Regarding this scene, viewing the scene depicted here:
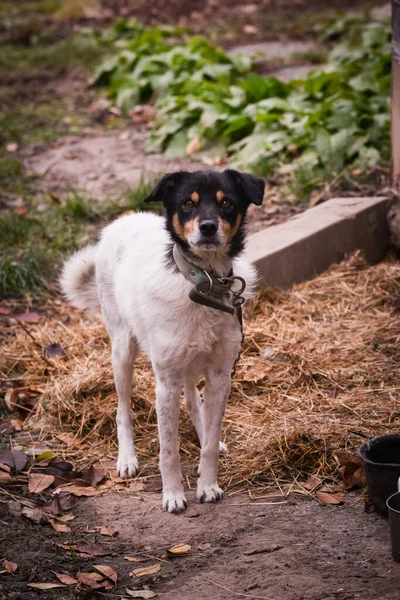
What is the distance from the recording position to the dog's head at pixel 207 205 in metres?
3.73

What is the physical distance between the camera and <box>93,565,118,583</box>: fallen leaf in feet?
11.1

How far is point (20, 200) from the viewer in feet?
26.9

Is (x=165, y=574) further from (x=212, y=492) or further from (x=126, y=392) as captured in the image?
(x=126, y=392)

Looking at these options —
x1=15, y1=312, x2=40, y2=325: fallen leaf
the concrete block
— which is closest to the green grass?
x1=15, y1=312, x2=40, y2=325: fallen leaf

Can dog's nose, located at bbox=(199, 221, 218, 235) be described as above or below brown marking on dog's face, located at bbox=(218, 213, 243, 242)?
above

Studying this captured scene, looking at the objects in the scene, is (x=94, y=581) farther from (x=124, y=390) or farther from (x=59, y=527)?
(x=124, y=390)

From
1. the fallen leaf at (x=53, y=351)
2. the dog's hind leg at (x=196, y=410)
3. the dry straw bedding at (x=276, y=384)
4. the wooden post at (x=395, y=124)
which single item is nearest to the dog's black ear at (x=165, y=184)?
the dog's hind leg at (x=196, y=410)

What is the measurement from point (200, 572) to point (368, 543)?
2.31ft

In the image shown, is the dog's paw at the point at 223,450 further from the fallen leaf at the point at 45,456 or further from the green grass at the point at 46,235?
the green grass at the point at 46,235

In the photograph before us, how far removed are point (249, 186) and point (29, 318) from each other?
279 centimetres

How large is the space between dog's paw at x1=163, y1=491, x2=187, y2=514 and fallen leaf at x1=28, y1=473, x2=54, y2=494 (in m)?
0.59

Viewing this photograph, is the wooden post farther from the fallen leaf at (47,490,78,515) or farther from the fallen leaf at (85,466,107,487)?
the fallen leaf at (47,490,78,515)

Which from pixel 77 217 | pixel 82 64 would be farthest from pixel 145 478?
pixel 82 64

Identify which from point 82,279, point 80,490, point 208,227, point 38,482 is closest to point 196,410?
point 80,490
